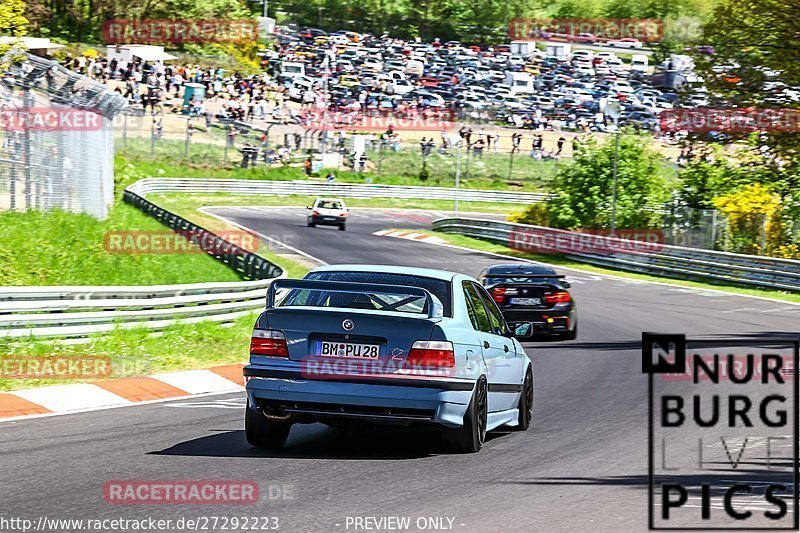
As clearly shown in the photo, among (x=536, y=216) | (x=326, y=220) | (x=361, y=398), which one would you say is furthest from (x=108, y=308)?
(x=536, y=216)

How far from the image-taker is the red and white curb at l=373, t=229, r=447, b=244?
48.2 m

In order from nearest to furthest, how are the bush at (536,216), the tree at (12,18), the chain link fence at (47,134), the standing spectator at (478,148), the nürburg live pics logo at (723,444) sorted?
the nürburg live pics logo at (723,444) → the chain link fence at (47,134) → the tree at (12,18) → the bush at (536,216) → the standing spectator at (478,148)

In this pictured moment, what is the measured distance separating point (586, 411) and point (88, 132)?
18.6 metres

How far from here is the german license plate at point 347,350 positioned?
355 inches

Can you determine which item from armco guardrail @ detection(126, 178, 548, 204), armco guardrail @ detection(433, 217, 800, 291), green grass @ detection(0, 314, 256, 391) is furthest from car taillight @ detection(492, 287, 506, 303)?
armco guardrail @ detection(126, 178, 548, 204)

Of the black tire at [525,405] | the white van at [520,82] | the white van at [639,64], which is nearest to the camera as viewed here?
the black tire at [525,405]

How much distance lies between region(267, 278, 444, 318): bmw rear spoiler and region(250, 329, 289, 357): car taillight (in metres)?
0.27

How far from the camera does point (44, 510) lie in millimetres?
6922

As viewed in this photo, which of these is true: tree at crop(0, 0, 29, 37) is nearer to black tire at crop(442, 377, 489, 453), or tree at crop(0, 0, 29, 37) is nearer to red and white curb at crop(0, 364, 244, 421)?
red and white curb at crop(0, 364, 244, 421)

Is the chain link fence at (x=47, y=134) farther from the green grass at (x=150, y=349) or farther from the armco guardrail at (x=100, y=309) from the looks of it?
the green grass at (x=150, y=349)

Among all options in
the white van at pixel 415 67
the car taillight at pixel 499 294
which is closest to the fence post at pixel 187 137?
the white van at pixel 415 67

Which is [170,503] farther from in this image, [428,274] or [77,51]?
[77,51]

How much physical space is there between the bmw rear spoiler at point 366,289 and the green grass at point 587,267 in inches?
964

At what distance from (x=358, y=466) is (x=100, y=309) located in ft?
31.4
